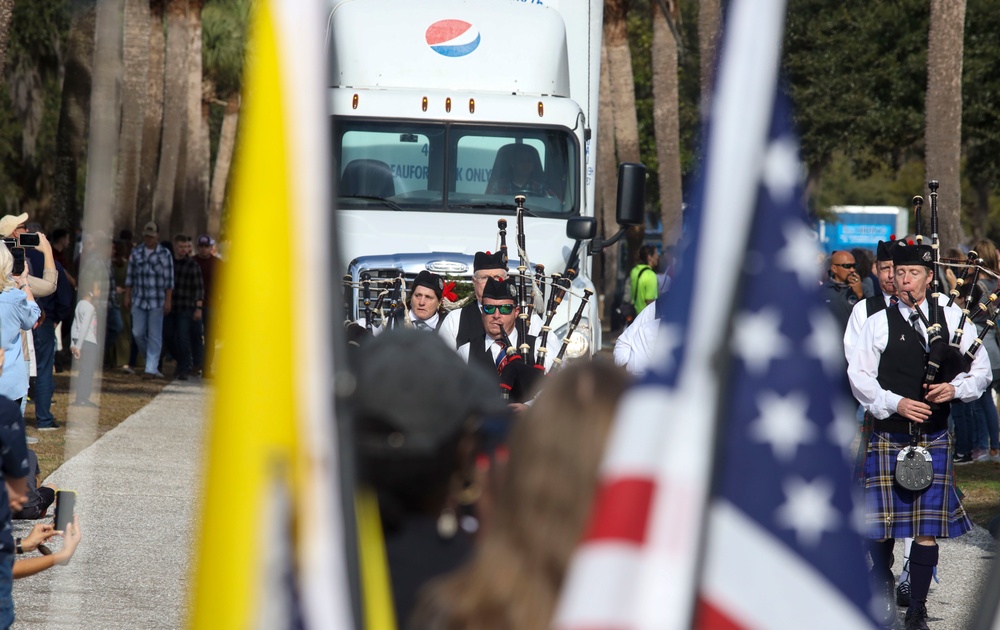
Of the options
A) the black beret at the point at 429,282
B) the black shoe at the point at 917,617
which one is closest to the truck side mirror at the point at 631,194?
the black beret at the point at 429,282

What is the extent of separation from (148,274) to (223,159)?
3457 centimetres

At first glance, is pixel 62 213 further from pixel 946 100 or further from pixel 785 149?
pixel 785 149

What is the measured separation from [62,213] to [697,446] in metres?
21.1

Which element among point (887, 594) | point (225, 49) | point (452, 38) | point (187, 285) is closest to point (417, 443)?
point (887, 594)

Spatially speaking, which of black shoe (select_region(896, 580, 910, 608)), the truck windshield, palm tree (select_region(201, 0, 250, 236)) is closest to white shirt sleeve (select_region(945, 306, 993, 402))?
black shoe (select_region(896, 580, 910, 608))

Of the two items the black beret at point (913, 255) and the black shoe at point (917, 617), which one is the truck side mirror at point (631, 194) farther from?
the black shoe at point (917, 617)

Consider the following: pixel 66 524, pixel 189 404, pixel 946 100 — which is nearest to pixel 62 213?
pixel 189 404

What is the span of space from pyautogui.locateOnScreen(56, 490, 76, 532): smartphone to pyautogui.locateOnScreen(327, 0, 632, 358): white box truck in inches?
209

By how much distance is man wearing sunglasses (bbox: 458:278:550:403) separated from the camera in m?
7.59

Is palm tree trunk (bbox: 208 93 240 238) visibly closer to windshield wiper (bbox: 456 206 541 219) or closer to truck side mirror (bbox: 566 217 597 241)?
windshield wiper (bbox: 456 206 541 219)

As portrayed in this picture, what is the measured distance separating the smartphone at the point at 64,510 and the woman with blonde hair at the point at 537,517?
3.56m

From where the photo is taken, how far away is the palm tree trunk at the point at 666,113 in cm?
2639

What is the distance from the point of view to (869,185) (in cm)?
8481

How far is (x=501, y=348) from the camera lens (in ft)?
25.6
